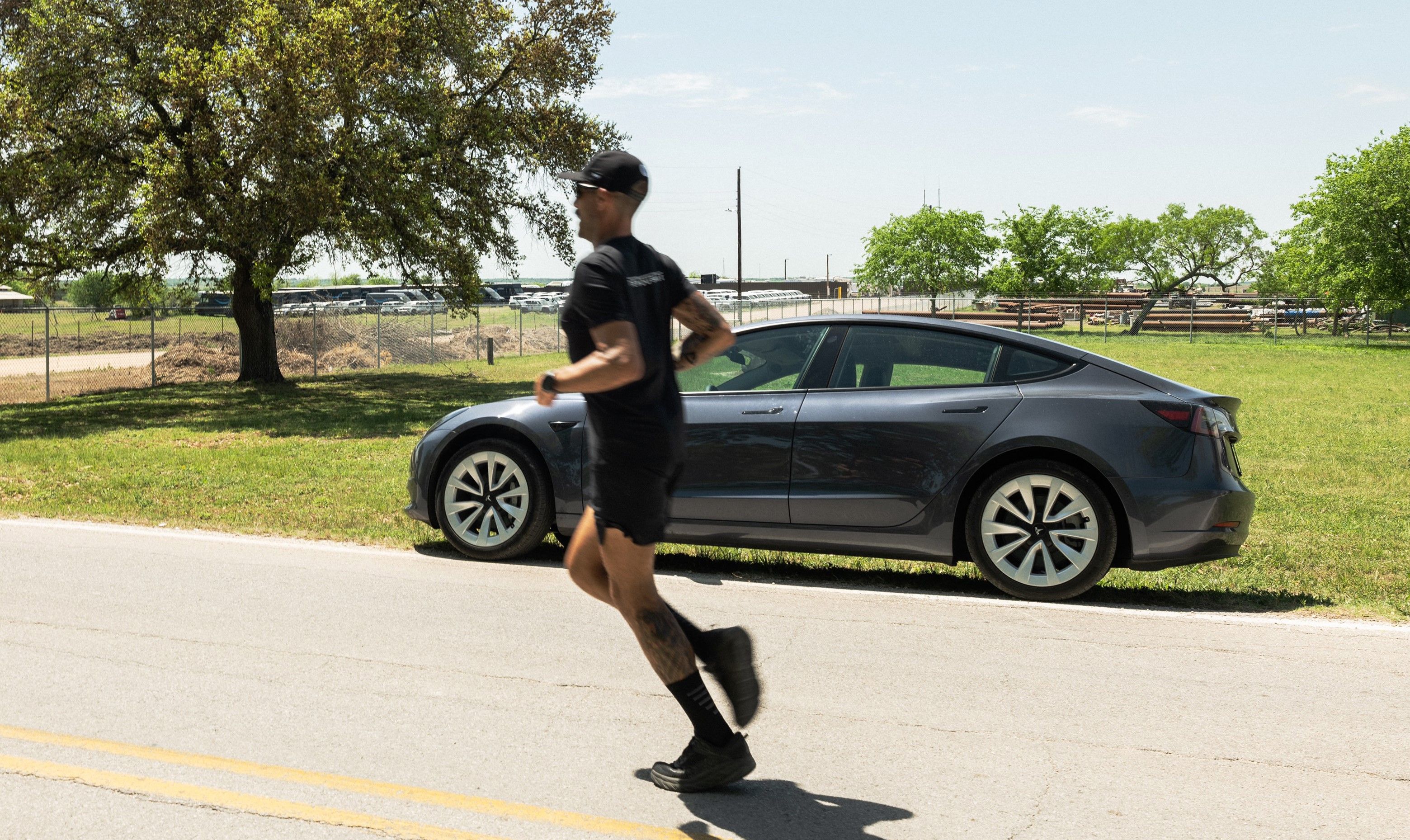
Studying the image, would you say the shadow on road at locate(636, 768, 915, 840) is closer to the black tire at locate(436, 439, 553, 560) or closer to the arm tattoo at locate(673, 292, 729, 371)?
the arm tattoo at locate(673, 292, 729, 371)

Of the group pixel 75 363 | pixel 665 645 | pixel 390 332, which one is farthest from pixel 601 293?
pixel 75 363

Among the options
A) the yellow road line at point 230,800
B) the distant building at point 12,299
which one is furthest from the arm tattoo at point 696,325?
the distant building at point 12,299

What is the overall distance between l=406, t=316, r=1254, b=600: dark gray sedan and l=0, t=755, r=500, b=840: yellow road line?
11.0ft

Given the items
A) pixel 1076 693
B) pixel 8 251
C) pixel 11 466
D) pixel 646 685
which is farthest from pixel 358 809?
pixel 8 251

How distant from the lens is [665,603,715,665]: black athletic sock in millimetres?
3707

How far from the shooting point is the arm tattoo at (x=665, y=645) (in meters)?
3.58

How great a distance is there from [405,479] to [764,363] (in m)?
5.33

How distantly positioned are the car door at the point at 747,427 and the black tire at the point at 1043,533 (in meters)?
1.09

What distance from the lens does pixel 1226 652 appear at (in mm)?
5387

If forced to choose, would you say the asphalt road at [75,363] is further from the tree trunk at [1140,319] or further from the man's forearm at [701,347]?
the tree trunk at [1140,319]

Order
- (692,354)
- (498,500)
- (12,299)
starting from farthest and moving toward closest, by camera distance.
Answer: (12,299)
(498,500)
(692,354)

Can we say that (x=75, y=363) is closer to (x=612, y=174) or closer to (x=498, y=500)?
(x=498, y=500)

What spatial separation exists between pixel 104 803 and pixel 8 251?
19.6 metres

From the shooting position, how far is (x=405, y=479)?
36.4 feet
